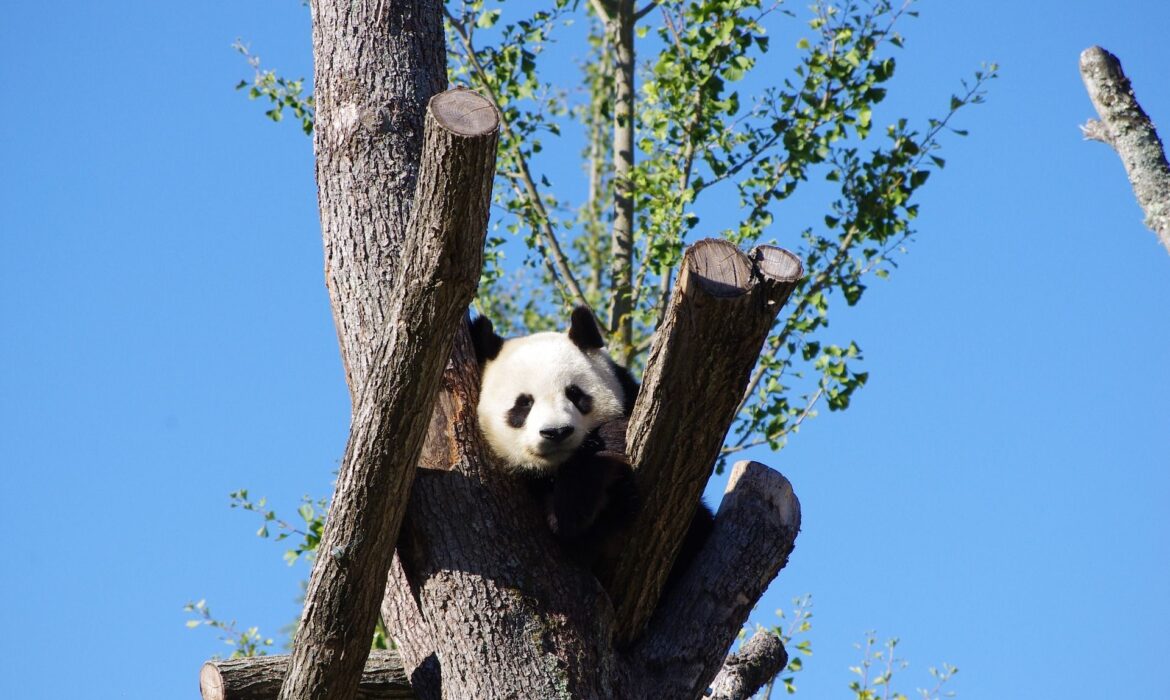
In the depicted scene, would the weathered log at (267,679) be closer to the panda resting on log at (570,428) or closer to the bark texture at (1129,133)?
the panda resting on log at (570,428)

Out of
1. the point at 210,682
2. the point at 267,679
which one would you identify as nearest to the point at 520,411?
the point at 267,679

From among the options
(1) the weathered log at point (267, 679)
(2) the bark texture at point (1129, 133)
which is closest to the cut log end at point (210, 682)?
(1) the weathered log at point (267, 679)

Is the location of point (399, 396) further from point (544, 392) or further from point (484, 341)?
point (484, 341)

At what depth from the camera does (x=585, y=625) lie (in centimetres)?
409

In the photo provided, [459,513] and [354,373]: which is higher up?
[354,373]

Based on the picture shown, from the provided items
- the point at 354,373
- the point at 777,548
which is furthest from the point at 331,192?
the point at 777,548

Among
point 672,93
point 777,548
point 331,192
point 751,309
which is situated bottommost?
point 777,548

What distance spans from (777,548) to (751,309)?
1455 millimetres

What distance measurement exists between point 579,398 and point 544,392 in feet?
0.63

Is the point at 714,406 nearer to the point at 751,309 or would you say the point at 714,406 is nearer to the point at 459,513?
the point at 751,309

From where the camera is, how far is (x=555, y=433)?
4457 mm

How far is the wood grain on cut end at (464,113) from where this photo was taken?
3371 millimetres

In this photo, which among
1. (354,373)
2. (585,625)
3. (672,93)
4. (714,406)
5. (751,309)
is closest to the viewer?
(751,309)

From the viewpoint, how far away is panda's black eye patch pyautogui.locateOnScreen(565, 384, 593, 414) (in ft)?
16.0
